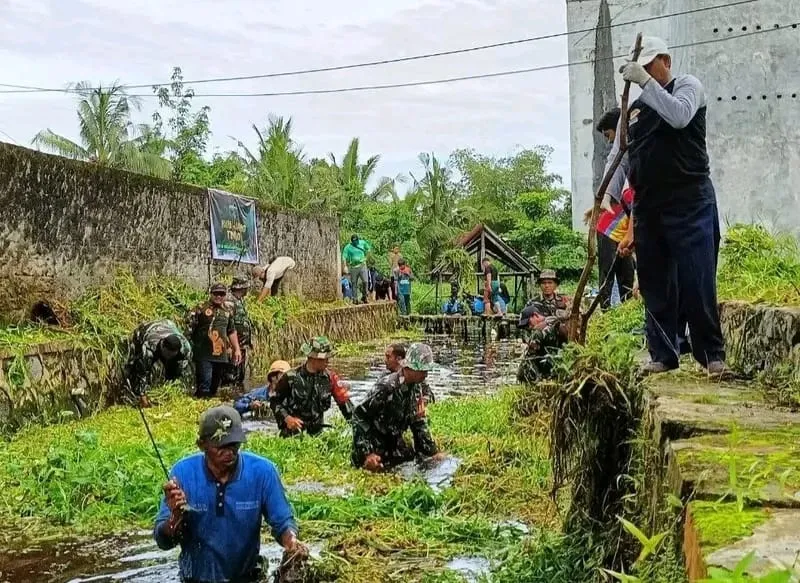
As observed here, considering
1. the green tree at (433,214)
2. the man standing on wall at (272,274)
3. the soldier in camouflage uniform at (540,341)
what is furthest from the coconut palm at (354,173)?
the soldier in camouflage uniform at (540,341)

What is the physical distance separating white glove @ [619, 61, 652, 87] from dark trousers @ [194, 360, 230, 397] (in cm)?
926

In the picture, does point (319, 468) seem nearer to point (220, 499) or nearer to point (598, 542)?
point (220, 499)

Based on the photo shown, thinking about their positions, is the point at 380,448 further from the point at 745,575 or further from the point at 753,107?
the point at 753,107

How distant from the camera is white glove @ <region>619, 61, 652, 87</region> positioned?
15.8 ft

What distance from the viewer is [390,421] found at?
8.23 m

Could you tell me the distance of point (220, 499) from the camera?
15.8 ft

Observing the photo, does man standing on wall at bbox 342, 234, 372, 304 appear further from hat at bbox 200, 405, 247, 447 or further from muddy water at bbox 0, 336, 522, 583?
hat at bbox 200, 405, 247, 447

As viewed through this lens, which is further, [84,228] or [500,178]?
[500,178]

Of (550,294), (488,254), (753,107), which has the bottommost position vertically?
(550,294)

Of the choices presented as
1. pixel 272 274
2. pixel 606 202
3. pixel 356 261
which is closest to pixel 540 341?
pixel 606 202

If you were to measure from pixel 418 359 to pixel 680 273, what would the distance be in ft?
10.5

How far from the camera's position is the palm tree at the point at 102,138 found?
1116 inches

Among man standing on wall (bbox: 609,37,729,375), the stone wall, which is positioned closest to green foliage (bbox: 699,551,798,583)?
man standing on wall (bbox: 609,37,729,375)

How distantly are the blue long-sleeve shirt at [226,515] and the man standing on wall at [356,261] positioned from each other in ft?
67.1
